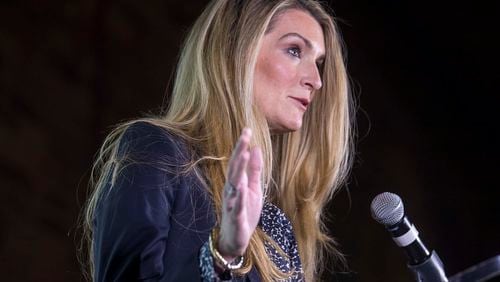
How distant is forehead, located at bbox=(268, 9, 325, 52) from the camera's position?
2066mm

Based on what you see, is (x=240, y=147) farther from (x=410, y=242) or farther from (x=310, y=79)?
(x=310, y=79)

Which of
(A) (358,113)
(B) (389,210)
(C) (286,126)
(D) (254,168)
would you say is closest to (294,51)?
(C) (286,126)

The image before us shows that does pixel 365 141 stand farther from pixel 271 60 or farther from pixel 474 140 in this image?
pixel 271 60

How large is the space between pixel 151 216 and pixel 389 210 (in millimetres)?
418

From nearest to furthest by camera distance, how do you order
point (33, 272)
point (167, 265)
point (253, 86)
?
point (167, 265) < point (253, 86) < point (33, 272)

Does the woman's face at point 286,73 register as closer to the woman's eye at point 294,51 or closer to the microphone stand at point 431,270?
the woman's eye at point 294,51

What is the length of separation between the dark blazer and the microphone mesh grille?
27cm

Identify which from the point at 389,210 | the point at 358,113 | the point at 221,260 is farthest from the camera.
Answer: the point at 358,113

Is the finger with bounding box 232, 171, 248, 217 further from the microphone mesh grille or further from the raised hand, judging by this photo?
the microphone mesh grille

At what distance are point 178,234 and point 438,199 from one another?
5.84 feet

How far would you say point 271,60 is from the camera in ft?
6.59

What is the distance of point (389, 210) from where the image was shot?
59.9 inches

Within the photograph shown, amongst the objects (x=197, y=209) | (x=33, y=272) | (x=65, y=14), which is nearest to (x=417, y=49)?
(x=65, y=14)

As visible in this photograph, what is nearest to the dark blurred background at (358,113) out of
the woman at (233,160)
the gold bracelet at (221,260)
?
the woman at (233,160)
